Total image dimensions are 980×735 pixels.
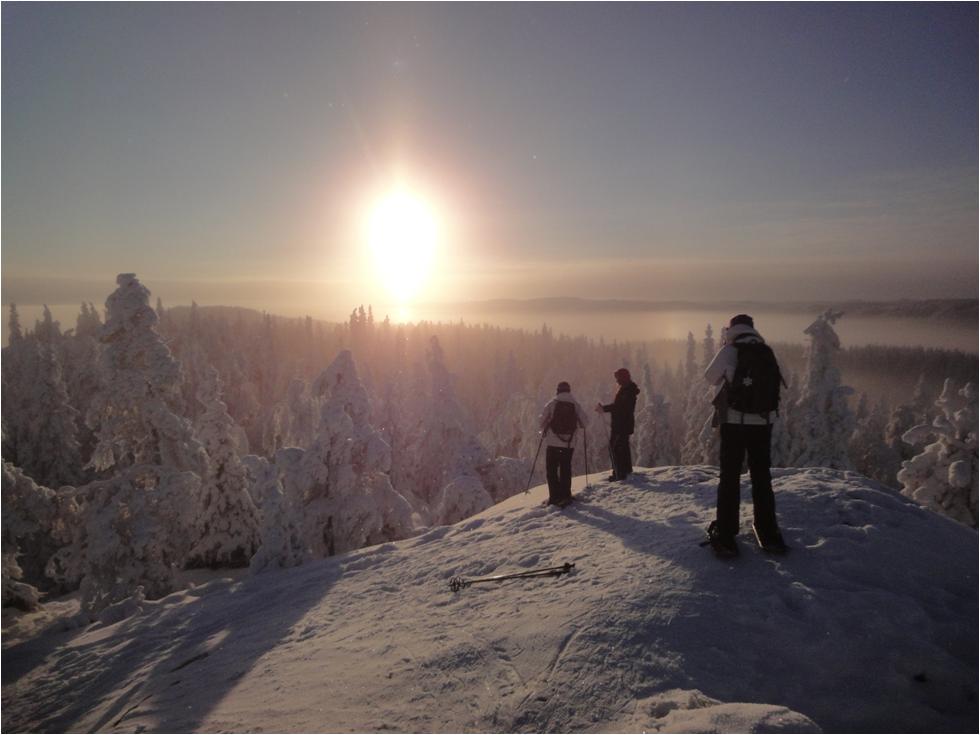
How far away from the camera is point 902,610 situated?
5074mm

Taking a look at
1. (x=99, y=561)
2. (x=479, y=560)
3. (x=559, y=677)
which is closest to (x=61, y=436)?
(x=99, y=561)

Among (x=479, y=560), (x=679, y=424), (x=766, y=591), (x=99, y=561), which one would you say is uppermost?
(x=766, y=591)

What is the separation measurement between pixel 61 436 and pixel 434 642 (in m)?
38.0

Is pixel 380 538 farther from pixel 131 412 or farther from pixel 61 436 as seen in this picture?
pixel 61 436

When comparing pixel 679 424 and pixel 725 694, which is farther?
pixel 679 424

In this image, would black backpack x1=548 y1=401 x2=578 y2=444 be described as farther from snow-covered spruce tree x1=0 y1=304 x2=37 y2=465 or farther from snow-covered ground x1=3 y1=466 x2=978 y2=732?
snow-covered spruce tree x1=0 y1=304 x2=37 y2=465

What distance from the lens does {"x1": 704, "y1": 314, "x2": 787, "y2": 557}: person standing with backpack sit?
20.4 feet

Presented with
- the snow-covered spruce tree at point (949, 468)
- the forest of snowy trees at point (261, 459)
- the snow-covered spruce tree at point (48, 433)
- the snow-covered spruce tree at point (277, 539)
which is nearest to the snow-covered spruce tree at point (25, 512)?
the forest of snowy trees at point (261, 459)

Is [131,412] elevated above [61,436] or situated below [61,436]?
above

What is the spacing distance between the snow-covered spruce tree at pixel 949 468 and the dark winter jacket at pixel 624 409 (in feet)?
32.9

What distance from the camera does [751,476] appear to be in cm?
637

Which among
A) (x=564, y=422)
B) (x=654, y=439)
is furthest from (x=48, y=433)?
(x=654, y=439)

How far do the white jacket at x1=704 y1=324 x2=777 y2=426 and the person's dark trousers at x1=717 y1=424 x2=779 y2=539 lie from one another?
8cm

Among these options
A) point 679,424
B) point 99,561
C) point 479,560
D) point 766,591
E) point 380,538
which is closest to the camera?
point 766,591
